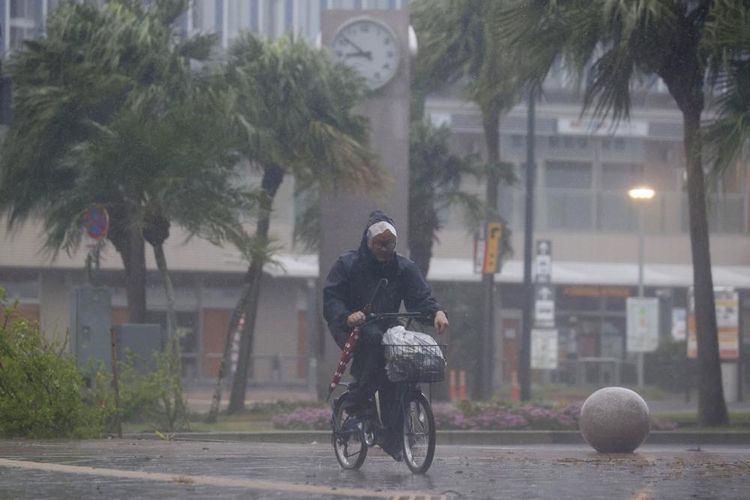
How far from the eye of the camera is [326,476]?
9195 millimetres

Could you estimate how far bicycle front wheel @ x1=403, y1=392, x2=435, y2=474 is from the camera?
902cm

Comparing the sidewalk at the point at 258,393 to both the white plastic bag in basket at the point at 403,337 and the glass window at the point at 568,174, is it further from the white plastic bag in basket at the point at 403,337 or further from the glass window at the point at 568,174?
the white plastic bag in basket at the point at 403,337

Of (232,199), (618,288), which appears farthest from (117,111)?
(618,288)

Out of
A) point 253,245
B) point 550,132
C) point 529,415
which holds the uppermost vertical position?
point 550,132

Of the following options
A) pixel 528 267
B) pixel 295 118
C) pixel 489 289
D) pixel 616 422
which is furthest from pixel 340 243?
pixel 616 422

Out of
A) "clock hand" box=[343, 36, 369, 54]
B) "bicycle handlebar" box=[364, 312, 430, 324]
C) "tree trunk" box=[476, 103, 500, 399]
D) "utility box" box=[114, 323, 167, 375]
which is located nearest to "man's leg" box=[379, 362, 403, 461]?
"bicycle handlebar" box=[364, 312, 430, 324]

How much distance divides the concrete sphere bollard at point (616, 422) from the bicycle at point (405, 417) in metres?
4.13

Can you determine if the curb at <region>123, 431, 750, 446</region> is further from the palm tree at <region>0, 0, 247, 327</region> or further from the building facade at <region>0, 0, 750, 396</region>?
the building facade at <region>0, 0, 750, 396</region>

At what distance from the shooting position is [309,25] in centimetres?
5306

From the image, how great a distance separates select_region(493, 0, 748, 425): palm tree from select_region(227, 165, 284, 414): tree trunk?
17.1ft

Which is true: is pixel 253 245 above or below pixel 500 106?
below

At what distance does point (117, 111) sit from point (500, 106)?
24.4 ft

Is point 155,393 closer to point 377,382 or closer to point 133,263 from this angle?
point 133,263

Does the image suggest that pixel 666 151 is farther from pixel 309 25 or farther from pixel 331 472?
pixel 331 472
